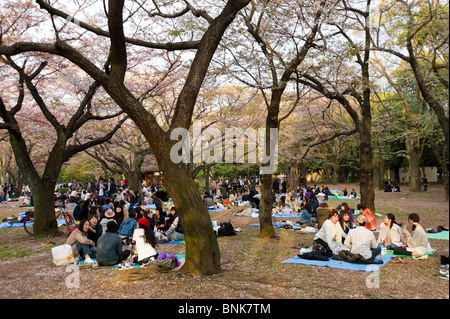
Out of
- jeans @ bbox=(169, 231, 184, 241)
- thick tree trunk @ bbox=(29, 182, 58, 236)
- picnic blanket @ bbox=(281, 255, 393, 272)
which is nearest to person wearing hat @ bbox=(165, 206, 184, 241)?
jeans @ bbox=(169, 231, 184, 241)

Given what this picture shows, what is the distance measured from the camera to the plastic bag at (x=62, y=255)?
261 inches

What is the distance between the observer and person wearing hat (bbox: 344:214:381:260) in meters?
6.15

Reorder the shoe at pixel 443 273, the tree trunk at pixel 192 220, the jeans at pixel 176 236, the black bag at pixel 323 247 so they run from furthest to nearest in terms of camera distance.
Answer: the jeans at pixel 176 236
the black bag at pixel 323 247
the tree trunk at pixel 192 220
the shoe at pixel 443 273

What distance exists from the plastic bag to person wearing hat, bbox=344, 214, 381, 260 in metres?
5.12

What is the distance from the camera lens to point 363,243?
6.15m

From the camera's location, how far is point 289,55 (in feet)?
30.7

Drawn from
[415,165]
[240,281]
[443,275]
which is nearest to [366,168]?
[443,275]

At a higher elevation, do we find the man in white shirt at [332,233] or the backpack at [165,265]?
the man in white shirt at [332,233]

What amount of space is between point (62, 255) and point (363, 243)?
548 centimetres

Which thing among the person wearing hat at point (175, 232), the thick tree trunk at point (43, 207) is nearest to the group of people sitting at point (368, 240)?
the person wearing hat at point (175, 232)

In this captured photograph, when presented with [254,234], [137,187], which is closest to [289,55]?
[254,234]

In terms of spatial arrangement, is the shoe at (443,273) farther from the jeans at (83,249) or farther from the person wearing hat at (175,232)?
the jeans at (83,249)

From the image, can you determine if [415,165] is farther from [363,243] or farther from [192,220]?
[192,220]

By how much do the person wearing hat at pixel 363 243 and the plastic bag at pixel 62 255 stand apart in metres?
5.12
